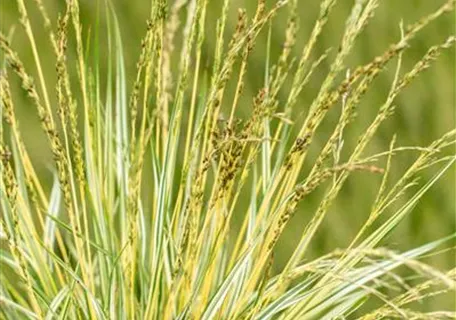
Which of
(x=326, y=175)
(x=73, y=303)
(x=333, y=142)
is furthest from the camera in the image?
(x=73, y=303)

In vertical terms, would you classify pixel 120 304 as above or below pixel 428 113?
below

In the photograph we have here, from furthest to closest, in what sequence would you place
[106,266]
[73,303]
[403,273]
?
[403,273]
[106,266]
[73,303]

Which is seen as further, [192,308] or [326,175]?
[192,308]

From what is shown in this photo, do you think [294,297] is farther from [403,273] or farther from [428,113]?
[428,113]

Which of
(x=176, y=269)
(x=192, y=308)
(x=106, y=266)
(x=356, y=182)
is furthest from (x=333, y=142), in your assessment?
(x=356, y=182)

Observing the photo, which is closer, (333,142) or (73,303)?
(333,142)

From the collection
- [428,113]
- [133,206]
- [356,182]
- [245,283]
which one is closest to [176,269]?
[133,206]

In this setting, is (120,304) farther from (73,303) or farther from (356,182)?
(356,182)

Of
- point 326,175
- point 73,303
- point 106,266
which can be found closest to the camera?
point 326,175

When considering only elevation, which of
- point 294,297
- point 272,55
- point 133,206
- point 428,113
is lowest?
point 294,297
